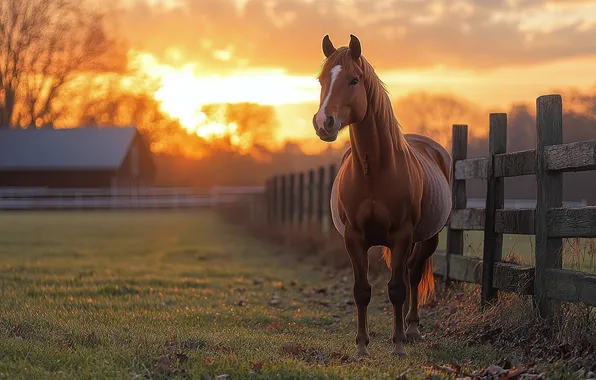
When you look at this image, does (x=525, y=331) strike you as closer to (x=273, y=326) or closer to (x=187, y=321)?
(x=273, y=326)

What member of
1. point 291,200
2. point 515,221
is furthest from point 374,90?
point 291,200

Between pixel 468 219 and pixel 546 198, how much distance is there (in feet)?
7.11

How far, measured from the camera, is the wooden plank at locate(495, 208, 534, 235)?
7243mm

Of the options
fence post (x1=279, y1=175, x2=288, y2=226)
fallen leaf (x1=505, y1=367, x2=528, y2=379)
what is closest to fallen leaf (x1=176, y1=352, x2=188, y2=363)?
fallen leaf (x1=505, y1=367, x2=528, y2=379)

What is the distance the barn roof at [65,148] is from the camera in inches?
2269

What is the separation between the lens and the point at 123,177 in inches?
2344

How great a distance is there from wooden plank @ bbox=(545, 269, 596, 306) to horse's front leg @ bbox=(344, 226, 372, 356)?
1512 mm

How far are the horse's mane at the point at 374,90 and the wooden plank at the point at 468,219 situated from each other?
2.02 metres

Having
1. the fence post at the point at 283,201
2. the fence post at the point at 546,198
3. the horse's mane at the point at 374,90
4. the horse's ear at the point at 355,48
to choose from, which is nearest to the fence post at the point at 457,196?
the fence post at the point at 546,198

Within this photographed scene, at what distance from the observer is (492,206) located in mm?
8281

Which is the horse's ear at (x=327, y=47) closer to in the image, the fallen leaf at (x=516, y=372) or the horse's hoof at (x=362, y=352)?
the horse's hoof at (x=362, y=352)

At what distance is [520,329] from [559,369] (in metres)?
1.46

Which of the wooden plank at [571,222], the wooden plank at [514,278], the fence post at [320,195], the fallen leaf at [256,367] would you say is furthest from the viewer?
the fence post at [320,195]

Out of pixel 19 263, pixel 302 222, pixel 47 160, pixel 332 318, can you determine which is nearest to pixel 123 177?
pixel 47 160
